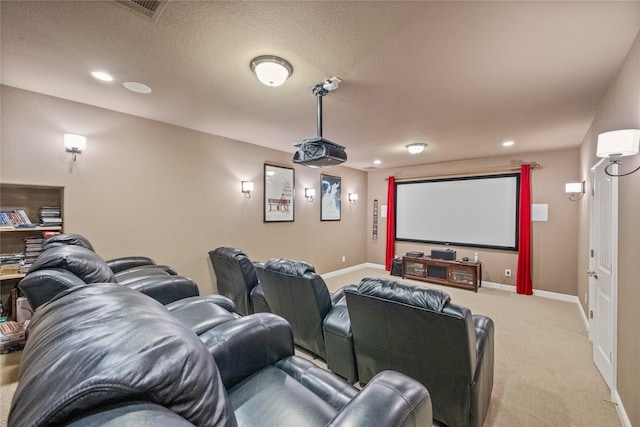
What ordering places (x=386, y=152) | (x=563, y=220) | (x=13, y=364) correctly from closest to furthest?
(x=13, y=364) → (x=563, y=220) → (x=386, y=152)

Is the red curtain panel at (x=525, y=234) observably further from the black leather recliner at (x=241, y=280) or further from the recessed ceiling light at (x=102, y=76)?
the recessed ceiling light at (x=102, y=76)

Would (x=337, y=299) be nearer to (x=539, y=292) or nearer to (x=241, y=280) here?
(x=241, y=280)

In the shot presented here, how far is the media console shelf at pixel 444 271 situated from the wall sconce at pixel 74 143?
564 centimetres

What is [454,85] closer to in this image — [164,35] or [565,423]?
[164,35]

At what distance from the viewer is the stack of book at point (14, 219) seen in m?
2.49

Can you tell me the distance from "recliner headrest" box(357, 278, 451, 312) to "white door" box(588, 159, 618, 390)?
174 centimetres

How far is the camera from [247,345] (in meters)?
1.38

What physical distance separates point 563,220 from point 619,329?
3.30 m

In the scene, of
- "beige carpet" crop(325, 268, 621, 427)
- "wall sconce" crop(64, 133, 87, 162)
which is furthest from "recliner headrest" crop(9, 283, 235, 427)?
"wall sconce" crop(64, 133, 87, 162)

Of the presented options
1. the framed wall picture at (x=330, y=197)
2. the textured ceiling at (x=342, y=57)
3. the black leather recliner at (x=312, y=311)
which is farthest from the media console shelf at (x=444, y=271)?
the black leather recliner at (x=312, y=311)

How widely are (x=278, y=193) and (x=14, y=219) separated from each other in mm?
3282

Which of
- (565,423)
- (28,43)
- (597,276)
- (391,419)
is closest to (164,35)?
(28,43)

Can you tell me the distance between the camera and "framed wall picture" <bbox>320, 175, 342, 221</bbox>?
5902mm

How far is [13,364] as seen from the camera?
7.70ft
